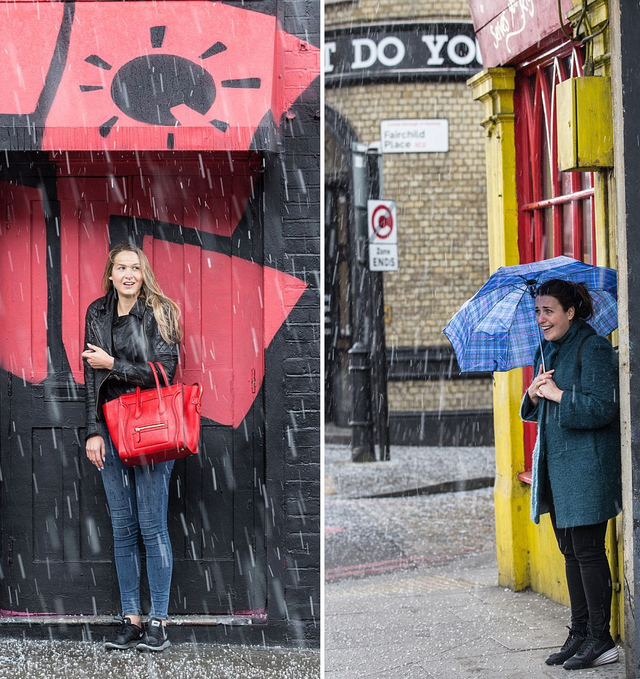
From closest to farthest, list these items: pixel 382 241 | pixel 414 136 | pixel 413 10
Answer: pixel 382 241
pixel 414 136
pixel 413 10

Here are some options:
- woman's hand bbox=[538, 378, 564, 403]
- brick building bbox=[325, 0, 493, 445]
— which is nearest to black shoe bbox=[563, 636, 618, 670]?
woman's hand bbox=[538, 378, 564, 403]

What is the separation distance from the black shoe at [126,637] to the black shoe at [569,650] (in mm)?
2182

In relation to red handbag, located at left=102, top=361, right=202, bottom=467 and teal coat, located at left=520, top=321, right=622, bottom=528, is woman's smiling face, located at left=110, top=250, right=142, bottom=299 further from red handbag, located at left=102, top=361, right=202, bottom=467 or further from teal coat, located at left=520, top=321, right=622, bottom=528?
teal coat, located at left=520, top=321, right=622, bottom=528

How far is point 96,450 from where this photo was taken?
207 inches

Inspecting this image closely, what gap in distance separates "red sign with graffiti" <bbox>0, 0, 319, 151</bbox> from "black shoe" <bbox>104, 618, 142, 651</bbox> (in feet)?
8.39

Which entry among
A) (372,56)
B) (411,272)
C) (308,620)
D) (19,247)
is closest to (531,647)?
(308,620)

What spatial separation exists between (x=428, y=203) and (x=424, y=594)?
8.22m

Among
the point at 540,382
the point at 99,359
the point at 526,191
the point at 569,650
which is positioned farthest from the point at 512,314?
the point at 99,359

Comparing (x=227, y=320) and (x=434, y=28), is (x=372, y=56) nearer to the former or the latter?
(x=434, y=28)

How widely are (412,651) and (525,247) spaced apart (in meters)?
2.74

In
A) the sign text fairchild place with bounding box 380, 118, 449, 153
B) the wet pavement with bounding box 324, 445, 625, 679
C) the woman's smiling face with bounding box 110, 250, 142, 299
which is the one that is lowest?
the wet pavement with bounding box 324, 445, 625, 679

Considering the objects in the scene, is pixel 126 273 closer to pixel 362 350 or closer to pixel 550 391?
pixel 550 391

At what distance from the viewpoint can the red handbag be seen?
5078mm

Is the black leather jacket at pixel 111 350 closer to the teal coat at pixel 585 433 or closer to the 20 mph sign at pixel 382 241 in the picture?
the teal coat at pixel 585 433
